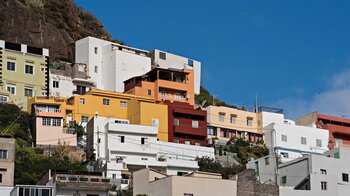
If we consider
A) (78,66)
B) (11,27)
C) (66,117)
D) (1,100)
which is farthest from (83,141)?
(11,27)

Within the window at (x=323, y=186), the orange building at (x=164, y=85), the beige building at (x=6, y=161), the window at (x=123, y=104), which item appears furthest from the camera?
the orange building at (x=164, y=85)

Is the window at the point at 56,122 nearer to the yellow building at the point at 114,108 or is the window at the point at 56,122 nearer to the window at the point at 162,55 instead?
the yellow building at the point at 114,108

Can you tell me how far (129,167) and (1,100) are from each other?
17708mm

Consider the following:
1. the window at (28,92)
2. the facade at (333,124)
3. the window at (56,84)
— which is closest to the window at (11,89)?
the window at (28,92)

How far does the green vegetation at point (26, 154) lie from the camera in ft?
253

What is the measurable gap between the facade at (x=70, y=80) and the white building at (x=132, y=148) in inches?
480

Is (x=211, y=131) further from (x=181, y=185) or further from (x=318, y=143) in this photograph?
(x=181, y=185)

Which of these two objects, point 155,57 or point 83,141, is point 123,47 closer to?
point 155,57

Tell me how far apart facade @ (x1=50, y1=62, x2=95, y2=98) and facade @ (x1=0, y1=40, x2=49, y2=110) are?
2.76 m

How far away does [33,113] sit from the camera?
91875mm

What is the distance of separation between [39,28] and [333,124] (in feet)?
126

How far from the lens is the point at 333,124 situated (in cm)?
10988

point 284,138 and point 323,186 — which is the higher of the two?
point 284,138

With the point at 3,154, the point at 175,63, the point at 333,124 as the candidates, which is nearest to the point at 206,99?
the point at 175,63
